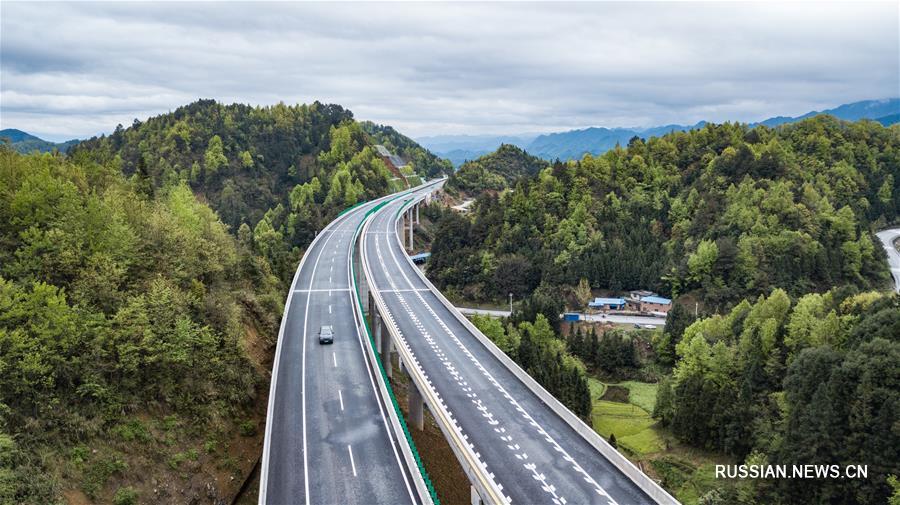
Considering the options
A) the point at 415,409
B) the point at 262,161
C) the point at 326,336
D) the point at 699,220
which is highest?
the point at 262,161

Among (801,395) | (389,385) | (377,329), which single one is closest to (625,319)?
(377,329)

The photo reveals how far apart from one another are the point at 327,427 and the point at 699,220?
93.3 meters

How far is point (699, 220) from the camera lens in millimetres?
107812

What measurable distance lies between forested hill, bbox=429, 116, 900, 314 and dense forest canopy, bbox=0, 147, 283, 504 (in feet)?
226

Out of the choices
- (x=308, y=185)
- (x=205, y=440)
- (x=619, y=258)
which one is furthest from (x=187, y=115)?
(x=205, y=440)

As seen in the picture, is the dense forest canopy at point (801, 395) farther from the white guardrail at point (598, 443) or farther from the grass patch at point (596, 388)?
the grass patch at point (596, 388)

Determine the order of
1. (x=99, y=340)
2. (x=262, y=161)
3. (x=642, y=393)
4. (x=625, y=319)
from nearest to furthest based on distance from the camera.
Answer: (x=99, y=340) → (x=642, y=393) → (x=625, y=319) → (x=262, y=161)

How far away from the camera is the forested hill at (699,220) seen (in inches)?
3794

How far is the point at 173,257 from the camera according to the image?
39.4 meters

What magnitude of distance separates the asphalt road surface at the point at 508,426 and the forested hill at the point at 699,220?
55.1 m

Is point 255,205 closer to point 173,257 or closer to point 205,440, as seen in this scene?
point 173,257

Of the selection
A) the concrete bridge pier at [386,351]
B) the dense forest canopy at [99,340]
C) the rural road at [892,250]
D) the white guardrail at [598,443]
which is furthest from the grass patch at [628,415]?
the rural road at [892,250]

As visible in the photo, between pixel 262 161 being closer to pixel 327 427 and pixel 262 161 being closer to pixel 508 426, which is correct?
pixel 327 427

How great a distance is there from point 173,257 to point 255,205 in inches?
4538
